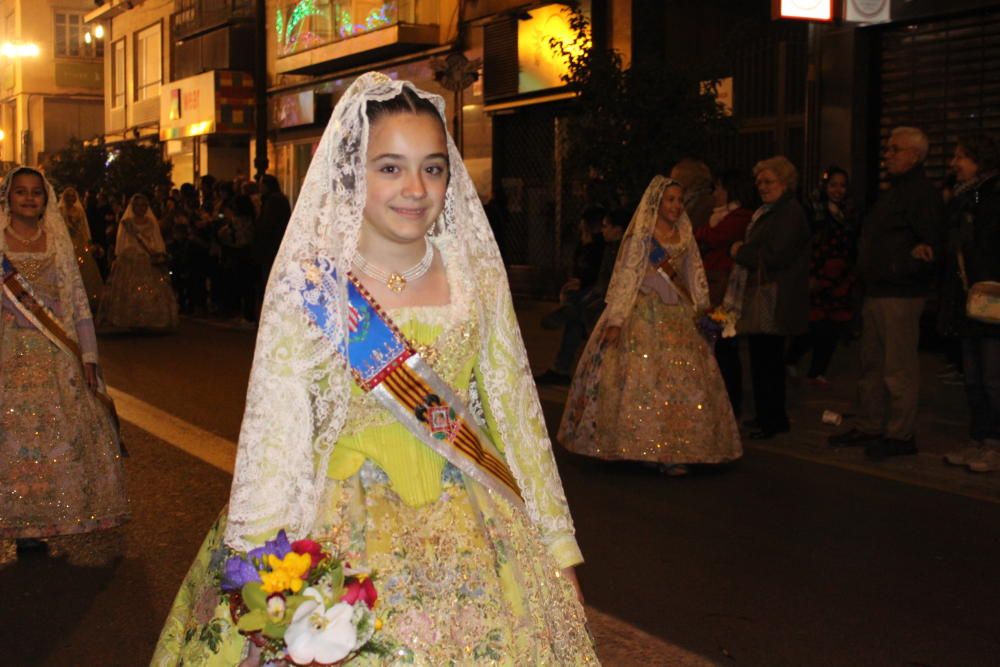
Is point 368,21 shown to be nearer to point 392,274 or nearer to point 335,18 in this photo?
point 335,18

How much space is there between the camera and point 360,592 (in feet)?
8.17

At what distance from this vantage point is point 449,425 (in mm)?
2953

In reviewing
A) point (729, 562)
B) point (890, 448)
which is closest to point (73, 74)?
point (890, 448)

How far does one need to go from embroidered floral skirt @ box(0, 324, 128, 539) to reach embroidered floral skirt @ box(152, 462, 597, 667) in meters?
3.45

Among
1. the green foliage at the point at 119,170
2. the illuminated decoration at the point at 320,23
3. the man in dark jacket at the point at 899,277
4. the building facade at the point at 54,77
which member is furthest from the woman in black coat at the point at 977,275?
the building facade at the point at 54,77

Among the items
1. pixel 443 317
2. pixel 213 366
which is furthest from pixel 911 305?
pixel 213 366

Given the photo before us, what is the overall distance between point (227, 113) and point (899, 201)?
1041 inches

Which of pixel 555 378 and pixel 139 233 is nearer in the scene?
pixel 555 378

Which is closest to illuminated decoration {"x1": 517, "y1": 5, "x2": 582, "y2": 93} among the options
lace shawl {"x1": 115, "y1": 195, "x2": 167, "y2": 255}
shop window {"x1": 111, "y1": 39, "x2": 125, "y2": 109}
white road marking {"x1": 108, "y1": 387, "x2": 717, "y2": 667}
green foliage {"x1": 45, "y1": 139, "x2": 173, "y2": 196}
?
lace shawl {"x1": 115, "y1": 195, "x2": 167, "y2": 255}

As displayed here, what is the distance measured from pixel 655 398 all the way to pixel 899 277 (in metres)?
1.80

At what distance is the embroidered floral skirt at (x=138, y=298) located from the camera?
55.9 ft

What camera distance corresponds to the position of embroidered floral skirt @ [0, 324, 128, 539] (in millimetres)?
6191

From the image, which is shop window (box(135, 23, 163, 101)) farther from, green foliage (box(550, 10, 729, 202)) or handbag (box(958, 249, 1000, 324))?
handbag (box(958, 249, 1000, 324))

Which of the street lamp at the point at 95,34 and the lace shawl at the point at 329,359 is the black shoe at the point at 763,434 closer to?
the lace shawl at the point at 329,359
